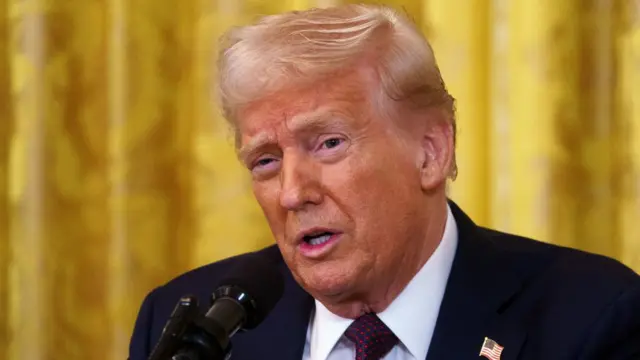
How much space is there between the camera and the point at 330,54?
147 centimetres

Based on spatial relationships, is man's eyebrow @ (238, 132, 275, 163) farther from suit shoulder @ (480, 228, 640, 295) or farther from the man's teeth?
suit shoulder @ (480, 228, 640, 295)

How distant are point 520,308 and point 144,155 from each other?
1003mm

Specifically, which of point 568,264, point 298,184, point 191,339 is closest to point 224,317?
point 191,339

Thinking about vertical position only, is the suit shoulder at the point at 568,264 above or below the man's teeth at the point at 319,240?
below

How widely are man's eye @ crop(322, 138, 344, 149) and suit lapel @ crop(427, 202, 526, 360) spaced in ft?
1.06

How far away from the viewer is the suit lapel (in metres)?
1.52

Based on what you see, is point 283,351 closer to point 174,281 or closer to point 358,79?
point 174,281

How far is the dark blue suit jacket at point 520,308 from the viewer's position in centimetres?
147

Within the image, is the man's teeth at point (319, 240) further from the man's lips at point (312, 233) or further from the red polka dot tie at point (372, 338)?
the red polka dot tie at point (372, 338)

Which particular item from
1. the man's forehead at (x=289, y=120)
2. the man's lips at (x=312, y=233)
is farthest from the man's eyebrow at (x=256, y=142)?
the man's lips at (x=312, y=233)

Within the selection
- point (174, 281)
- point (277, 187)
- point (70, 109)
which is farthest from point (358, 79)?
point (70, 109)

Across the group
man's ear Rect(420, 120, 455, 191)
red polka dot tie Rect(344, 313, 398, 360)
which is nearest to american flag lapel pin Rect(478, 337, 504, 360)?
red polka dot tie Rect(344, 313, 398, 360)

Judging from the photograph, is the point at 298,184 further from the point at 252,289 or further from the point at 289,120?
the point at 252,289

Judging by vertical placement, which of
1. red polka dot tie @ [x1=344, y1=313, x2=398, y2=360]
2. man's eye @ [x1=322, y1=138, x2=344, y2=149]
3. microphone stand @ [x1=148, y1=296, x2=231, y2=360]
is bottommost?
red polka dot tie @ [x1=344, y1=313, x2=398, y2=360]
